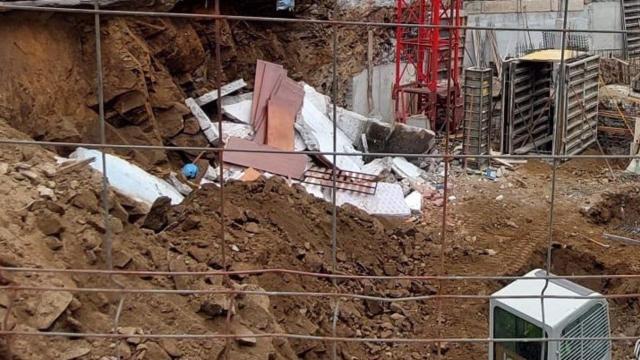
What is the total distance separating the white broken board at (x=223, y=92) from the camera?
11169 millimetres

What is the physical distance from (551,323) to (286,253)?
3233 millimetres

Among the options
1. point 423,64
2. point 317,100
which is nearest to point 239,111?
point 317,100

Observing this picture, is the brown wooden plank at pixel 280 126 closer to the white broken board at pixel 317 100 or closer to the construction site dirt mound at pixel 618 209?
the white broken board at pixel 317 100

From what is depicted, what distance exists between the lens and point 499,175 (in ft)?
41.4

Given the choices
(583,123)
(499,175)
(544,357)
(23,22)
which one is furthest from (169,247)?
(583,123)

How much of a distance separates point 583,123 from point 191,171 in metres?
7.32

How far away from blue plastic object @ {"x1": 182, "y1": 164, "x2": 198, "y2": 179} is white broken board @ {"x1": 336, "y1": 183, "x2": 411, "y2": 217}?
6.42 feet

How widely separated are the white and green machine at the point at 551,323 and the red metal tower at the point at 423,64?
8.63 m

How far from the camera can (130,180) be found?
7.37 metres

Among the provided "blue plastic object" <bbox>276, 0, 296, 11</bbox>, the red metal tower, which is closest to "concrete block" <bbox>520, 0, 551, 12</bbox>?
the red metal tower

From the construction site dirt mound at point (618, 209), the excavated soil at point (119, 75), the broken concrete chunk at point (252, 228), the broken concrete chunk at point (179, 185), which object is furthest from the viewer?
the construction site dirt mound at point (618, 209)

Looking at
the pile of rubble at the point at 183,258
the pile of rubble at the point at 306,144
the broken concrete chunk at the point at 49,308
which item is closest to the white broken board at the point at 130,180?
the pile of rubble at the point at 183,258

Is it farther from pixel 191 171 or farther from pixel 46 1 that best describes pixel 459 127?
pixel 46 1

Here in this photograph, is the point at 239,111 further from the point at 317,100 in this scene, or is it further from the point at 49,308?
the point at 49,308
